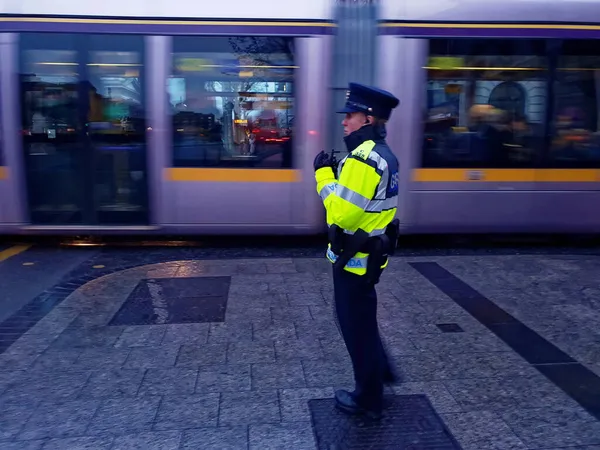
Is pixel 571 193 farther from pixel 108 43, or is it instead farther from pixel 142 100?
pixel 108 43

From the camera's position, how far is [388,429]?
3.45 meters

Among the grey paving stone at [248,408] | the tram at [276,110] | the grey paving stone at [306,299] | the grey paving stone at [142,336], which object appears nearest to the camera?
the grey paving stone at [248,408]

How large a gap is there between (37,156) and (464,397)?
239 inches

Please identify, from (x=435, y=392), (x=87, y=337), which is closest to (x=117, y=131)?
(x=87, y=337)

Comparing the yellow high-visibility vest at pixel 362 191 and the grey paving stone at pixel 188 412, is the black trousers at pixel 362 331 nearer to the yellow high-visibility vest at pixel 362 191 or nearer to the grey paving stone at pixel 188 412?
the yellow high-visibility vest at pixel 362 191

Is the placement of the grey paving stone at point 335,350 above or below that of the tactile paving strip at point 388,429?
above

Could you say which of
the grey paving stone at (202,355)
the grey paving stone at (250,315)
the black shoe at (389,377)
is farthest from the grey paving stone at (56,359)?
the black shoe at (389,377)

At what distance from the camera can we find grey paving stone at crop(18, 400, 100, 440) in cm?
340

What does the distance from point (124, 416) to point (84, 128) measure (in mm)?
4873

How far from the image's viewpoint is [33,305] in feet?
18.6

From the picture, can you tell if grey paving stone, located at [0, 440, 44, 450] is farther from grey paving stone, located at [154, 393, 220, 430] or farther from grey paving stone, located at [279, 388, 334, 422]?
grey paving stone, located at [279, 388, 334, 422]

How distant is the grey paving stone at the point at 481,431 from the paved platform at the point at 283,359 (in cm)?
1

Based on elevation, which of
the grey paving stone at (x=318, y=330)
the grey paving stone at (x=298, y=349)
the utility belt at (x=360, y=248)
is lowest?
the grey paving stone at (x=298, y=349)

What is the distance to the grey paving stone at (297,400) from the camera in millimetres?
3574
